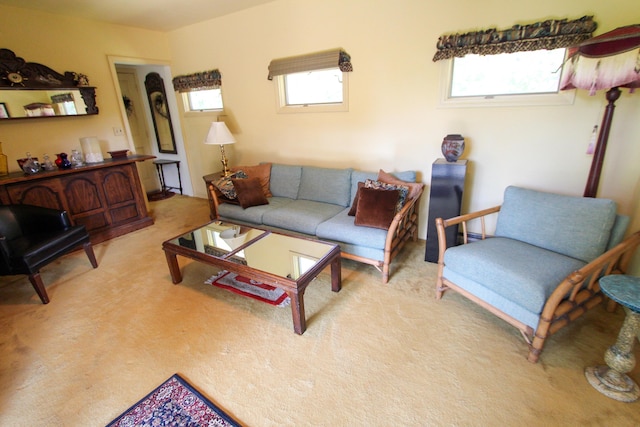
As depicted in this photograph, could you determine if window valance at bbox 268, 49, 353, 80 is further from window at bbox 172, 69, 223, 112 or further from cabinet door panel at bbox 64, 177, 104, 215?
cabinet door panel at bbox 64, 177, 104, 215

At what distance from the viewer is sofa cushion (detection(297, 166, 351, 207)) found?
10.9ft

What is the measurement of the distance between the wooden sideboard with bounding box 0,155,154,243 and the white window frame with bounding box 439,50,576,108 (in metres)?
3.74

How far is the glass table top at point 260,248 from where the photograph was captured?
2.27 metres

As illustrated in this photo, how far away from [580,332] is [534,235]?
69 cm

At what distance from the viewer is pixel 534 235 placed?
2203 millimetres

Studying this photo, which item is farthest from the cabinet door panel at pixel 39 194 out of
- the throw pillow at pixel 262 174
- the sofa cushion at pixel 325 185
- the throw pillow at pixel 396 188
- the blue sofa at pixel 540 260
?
the blue sofa at pixel 540 260

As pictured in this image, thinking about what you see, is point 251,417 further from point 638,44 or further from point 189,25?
point 189,25

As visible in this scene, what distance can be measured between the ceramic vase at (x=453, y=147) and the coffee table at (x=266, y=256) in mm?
1325

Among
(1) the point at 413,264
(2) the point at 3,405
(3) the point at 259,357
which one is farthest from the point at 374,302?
(2) the point at 3,405

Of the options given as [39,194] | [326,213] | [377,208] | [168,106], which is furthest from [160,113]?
[377,208]

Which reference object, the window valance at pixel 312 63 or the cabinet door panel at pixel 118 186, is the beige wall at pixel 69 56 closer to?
the cabinet door panel at pixel 118 186

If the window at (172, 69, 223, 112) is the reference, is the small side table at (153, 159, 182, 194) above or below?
below

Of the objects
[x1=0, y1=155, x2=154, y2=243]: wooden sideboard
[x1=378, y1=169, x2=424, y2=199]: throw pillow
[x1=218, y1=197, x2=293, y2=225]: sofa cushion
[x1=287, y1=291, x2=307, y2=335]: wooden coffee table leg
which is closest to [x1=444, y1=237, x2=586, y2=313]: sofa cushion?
[x1=378, y1=169, x2=424, y2=199]: throw pillow

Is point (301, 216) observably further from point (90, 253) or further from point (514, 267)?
point (90, 253)
